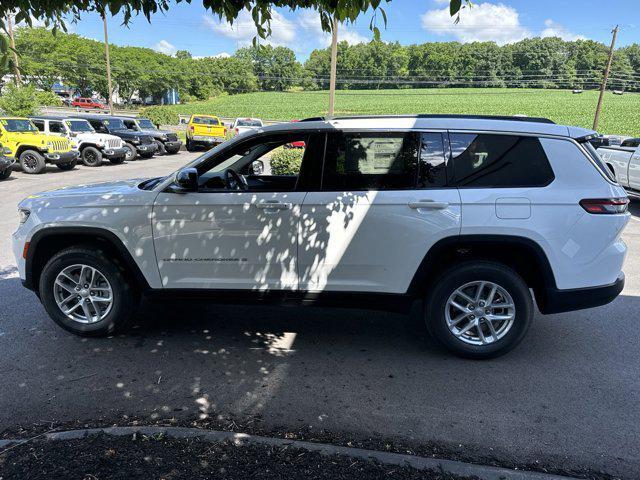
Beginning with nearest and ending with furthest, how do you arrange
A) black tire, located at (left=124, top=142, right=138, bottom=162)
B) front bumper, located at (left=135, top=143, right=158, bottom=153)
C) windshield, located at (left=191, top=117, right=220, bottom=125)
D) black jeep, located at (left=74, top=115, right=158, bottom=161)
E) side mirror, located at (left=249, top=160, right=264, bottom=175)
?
side mirror, located at (left=249, top=160, right=264, bottom=175) → black jeep, located at (left=74, top=115, right=158, bottom=161) → black tire, located at (left=124, top=142, right=138, bottom=162) → front bumper, located at (left=135, top=143, right=158, bottom=153) → windshield, located at (left=191, top=117, right=220, bottom=125)

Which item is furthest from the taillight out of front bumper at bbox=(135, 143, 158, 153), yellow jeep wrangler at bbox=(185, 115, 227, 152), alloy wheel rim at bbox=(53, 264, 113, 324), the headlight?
yellow jeep wrangler at bbox=(185, 115, 227, 152)

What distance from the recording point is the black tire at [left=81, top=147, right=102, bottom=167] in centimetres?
1883

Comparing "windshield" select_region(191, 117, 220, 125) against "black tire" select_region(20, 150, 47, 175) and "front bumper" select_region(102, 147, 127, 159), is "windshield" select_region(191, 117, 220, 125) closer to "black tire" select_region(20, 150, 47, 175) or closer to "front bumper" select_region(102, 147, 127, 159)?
"front bumper" select_region(102, 147, 127, 159)

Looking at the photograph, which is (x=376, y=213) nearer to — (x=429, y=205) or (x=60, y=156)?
(x=429, y=205)

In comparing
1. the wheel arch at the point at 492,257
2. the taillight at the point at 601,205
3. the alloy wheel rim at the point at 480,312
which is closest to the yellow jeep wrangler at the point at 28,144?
the wheel arch at the point at 492,257

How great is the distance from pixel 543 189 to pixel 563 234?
14.9 inches

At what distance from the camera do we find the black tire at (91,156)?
1883 cm

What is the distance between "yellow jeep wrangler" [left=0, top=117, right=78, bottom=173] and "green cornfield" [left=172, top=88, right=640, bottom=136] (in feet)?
150

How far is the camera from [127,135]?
21953mm

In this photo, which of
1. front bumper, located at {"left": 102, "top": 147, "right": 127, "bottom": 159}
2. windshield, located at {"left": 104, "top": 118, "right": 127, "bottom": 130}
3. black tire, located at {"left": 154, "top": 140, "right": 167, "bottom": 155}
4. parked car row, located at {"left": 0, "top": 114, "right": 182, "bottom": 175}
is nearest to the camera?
parked car row, located at {"left": 0, "top": 114, "right": 182, "bottom": 175}

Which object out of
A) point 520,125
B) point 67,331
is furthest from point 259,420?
point 520,125

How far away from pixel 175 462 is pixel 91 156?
1908 centimetres

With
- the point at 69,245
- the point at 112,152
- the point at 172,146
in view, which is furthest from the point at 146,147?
the point at 69,245

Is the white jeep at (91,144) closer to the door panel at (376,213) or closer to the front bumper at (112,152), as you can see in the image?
the front bumper at (112,152)
